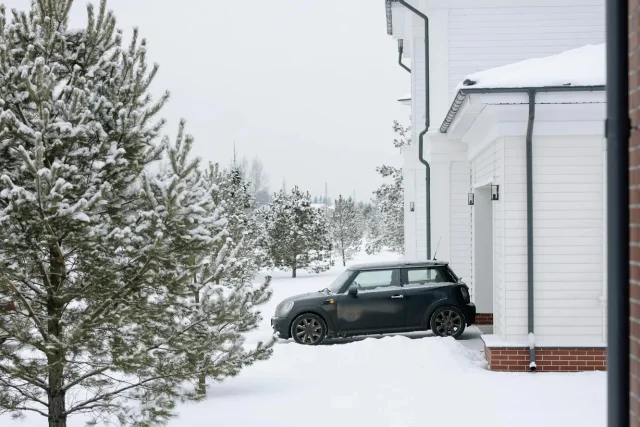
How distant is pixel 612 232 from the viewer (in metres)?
3.02

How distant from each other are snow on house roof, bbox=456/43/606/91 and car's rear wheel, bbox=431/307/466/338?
15.7 feet

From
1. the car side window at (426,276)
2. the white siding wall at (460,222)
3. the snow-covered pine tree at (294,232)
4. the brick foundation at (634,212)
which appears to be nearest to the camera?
the brick foundation at (634,212)

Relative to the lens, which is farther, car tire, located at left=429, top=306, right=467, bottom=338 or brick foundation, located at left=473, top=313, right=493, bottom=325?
brick foundation, located at left=473, top=313, right=493, bottom=325

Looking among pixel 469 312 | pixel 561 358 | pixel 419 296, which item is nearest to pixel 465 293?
pixel 469 312

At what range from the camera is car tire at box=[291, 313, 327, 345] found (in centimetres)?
1303

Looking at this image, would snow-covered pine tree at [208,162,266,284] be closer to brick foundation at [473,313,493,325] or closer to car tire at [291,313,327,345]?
brick foundation at [473,313,493,325]

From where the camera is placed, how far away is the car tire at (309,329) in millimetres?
13031

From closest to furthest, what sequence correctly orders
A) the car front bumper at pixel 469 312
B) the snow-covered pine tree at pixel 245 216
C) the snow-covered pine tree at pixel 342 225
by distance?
1. the car front bumper at pixel 469 312
2. the snow-covered pine tree at pixel 245 216
3. the snow-covered pine tree at pixel 342 225

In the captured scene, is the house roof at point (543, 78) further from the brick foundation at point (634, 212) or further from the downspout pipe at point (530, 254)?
the brick foundation at point (634, 212)

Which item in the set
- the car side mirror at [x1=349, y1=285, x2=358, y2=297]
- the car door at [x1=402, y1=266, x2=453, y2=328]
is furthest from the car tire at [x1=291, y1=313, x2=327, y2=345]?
→ the car door at [x1=402, y1=266, x2=453, y2=328]

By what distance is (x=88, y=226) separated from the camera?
19.3 ft

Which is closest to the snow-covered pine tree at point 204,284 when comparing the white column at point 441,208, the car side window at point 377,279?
the car side window at point 377,279

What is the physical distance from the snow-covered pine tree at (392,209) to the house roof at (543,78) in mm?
27180

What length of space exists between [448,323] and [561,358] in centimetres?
347
